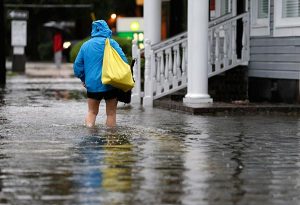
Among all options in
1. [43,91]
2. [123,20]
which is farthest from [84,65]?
[123,20]

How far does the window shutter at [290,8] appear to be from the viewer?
20531 millimetres

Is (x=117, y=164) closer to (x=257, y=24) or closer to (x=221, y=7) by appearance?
(x=257, y=24)

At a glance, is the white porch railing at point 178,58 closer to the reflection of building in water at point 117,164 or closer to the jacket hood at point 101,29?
the jacket hood at point 101,29

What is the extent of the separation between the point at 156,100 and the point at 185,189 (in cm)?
1318

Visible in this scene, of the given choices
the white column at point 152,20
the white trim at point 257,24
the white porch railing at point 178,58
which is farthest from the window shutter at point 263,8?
Answer: the white column at point 152,20

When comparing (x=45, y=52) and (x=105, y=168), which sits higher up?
(x=45, y=52)

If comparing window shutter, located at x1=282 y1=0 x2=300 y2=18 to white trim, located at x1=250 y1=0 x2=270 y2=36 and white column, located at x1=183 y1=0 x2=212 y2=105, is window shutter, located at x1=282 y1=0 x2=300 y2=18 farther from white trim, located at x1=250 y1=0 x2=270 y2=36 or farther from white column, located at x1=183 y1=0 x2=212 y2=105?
white column, located at x1=183 y1=0 x2=212 y2=105

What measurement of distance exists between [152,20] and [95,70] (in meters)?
9.94

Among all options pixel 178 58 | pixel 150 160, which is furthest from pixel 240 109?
pixel 150 160

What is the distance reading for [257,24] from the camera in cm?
2253

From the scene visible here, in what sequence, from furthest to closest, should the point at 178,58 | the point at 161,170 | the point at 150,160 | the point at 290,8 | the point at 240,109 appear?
the point at 178,58 → the point at 290,8 → the point at 240,109 → the point at 150,160 → the point at 161,170

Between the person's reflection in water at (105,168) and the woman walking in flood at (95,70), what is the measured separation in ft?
3.36

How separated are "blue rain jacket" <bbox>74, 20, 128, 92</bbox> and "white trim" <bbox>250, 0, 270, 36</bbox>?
23.8ft

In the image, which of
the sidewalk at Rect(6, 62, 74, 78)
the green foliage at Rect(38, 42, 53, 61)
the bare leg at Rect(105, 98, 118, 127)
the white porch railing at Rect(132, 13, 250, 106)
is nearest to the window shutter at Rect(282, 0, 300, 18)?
the white porch railing at Rect(132, 13, 250, 106)
